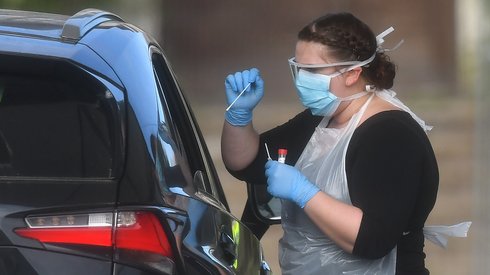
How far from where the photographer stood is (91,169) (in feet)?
8.26

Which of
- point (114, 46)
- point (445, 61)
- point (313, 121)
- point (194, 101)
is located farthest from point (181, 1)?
point (114, 46)

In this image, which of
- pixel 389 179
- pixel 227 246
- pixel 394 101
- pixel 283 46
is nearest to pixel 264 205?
pixel 394 101

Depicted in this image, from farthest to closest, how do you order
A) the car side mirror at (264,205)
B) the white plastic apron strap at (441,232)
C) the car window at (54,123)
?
the car side mirror at (264,205) < the white plastic apron strap at (441,232) < the car window at (54,123)

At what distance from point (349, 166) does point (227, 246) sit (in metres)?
0.71

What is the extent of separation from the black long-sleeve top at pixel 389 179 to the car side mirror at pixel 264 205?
63 cm

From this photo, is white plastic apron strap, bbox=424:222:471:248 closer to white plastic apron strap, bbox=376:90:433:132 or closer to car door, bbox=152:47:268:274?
white plastic apron strap, bbox=376:90:433:132

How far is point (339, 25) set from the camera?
3.56 meters

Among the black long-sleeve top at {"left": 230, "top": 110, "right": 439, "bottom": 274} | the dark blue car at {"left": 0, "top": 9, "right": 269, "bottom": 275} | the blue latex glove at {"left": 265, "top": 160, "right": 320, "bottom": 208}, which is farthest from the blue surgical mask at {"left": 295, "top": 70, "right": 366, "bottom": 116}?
the dark blue car at {"left": 0, "top": 9, "right": 269, "bottom": 275}

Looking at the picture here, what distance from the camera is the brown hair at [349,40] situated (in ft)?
11.6

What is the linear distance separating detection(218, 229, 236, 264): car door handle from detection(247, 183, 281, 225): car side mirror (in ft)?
3.29

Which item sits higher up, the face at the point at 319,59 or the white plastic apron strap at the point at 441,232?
the face at the point at 319,59

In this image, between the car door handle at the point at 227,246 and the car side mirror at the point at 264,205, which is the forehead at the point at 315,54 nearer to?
the car side mirror at the point at 264,205

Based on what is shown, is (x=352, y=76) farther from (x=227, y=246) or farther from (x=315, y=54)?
(x=227, y=246)

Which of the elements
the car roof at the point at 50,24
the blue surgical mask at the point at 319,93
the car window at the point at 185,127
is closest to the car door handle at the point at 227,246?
the car window at the point at 185,127
